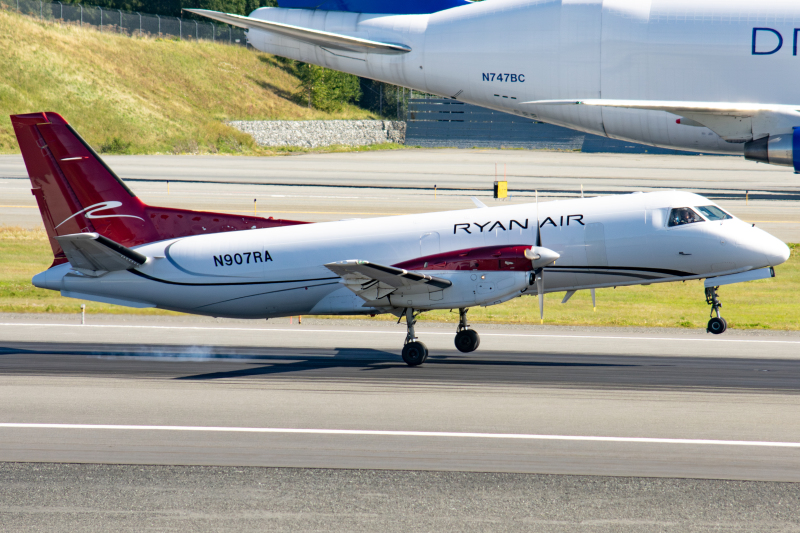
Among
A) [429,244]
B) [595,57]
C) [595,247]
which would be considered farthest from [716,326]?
[595,57]

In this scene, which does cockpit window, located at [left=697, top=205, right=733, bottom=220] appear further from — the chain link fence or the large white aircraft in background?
the chain link fence

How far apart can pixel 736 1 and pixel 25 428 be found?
93.8ft

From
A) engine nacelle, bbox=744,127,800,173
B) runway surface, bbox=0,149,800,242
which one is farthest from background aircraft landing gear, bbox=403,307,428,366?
runway surface, bbox=0,149,800,242

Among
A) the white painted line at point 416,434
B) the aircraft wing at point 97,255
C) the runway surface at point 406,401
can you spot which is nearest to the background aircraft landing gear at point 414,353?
the runway surface at point 406,401

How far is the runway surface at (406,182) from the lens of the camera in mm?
50469

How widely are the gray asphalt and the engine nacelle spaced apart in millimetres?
20583

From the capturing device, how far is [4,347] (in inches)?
891

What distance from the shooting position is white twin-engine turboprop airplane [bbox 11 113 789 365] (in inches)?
805

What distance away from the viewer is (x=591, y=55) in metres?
32.9

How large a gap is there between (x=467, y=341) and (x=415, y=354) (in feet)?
6.61

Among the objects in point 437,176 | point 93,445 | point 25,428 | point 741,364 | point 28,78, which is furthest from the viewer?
point 28,78

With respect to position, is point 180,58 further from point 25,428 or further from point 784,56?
point 25,428

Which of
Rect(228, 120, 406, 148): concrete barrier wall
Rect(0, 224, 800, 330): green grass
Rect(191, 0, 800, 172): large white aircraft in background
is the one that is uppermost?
Rect(228, 120, 406, 148): concrete barrier wall

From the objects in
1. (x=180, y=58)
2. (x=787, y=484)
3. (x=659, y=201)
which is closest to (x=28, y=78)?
(x=180, y=58)
